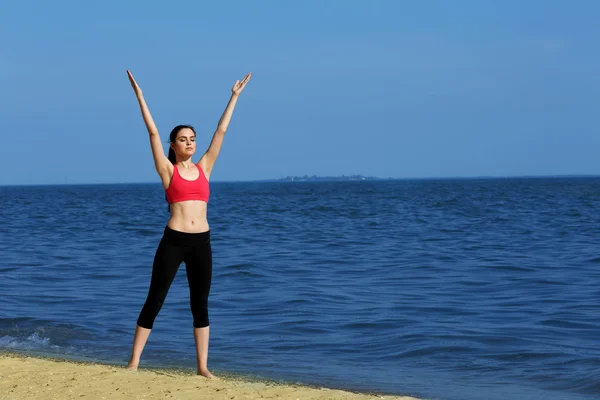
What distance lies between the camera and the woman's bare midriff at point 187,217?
6.27 m

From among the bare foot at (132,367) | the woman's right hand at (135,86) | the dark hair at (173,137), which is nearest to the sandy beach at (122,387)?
the bare foot at (132,367)

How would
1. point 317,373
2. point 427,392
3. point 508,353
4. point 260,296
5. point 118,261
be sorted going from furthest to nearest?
point 118,261
point 260,296
point 508,353
point 317,373
point 427,392

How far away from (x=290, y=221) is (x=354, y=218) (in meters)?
3.62

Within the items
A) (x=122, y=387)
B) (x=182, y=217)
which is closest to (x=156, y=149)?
(x=182, y=217)

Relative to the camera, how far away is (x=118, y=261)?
19078 millimetres

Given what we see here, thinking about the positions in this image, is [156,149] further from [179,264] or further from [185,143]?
[179,264]

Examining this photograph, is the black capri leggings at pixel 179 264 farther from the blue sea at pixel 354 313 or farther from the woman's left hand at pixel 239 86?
the blue sea at pixel 354 313

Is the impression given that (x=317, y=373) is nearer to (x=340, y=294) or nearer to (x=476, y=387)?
(x=476, y=387)

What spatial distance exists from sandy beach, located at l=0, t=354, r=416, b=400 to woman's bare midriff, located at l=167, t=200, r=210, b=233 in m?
1.12

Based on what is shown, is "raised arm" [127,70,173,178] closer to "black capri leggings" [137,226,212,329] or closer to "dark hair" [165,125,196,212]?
"dark hair" [165,125,196,212]

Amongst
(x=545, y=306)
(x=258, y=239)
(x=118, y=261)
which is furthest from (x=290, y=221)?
(x=545, y=306)

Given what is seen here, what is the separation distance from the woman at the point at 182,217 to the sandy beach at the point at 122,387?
17.5 inches

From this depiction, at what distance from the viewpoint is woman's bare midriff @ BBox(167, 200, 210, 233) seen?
6.27 m

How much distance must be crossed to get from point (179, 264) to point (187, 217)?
36 cm
